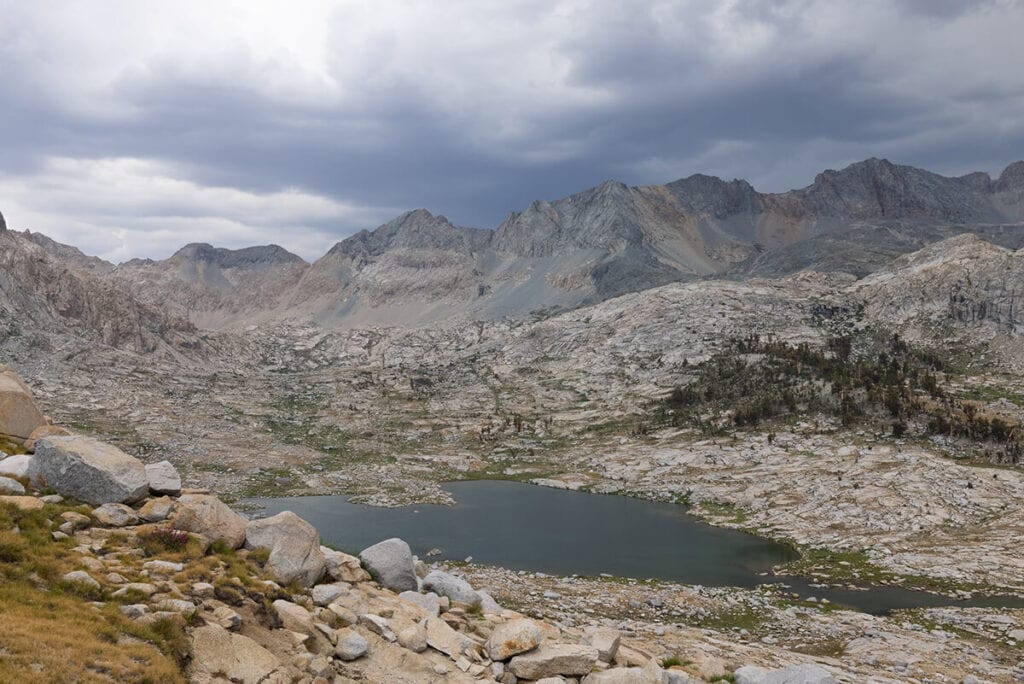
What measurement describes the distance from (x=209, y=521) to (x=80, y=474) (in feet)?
15.3

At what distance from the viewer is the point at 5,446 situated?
904 inches

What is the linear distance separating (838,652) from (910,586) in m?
28.3

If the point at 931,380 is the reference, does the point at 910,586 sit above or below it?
below

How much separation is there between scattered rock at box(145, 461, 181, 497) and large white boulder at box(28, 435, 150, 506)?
114 cm

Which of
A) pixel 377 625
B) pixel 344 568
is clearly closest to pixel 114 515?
pixel 344 568

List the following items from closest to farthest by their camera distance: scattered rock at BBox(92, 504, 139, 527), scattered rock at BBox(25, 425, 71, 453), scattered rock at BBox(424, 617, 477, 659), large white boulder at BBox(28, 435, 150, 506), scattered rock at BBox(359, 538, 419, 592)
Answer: scattered rock at BBox(424, 617, 477, 659) < scattered rock at BBox(92, 504, 139, 527) < large white boulder at BBox(28, 435, 150, 506) < scattered rock at BBox(359, 538, 419, 592) < scattered rock at BBox(25, 425, 71, 453)

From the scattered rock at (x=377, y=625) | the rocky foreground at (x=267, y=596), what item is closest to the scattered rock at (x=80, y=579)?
the rocky foreground at (x=267, y=596)

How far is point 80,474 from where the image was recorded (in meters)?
20.6

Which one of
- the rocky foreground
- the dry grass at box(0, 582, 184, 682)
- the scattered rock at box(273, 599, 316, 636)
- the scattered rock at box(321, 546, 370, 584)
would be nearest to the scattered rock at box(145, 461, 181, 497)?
the rocky foreground

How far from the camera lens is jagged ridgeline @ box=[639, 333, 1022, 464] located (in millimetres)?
113438

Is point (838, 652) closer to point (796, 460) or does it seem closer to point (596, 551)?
point (596, 551)

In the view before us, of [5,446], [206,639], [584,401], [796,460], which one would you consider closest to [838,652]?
[206,639]

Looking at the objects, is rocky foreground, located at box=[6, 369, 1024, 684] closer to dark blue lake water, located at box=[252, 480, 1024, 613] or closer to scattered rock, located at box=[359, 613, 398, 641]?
scattered rock, located at box=[359, 613, 398, 641]

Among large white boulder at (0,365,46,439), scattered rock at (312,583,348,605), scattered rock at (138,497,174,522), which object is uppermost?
large white boulder at (0,365,46,439)
